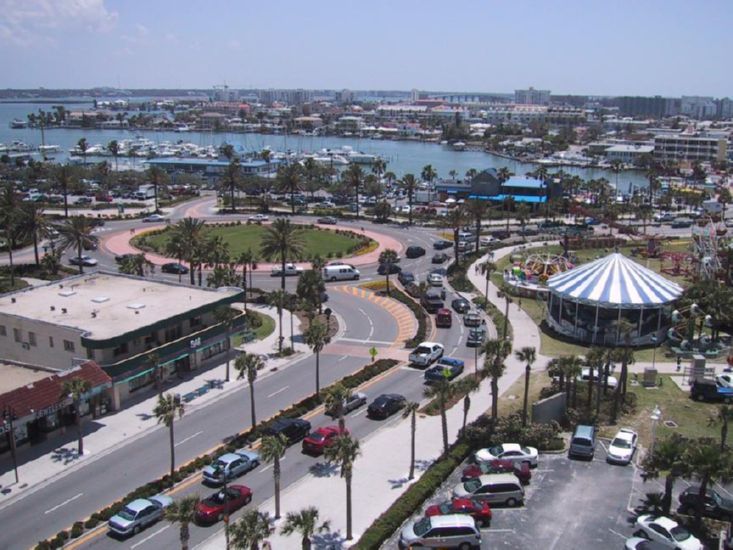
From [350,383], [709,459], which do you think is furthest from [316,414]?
[709,459]

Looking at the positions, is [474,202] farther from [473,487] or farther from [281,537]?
[281,537]

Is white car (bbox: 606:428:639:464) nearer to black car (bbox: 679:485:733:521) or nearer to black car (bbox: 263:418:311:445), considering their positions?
black car (bbox: 679:485:733:521)

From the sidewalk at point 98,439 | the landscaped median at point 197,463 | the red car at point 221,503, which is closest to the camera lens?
the landscaped median at point 197,463

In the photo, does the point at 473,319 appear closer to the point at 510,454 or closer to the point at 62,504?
the point at 510,454

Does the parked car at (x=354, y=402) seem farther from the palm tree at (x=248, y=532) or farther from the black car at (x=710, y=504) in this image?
the black car at (x=710, y=504)

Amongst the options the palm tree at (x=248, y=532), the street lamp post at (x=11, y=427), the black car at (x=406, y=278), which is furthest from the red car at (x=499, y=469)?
the black car at (x=406, y=278)
